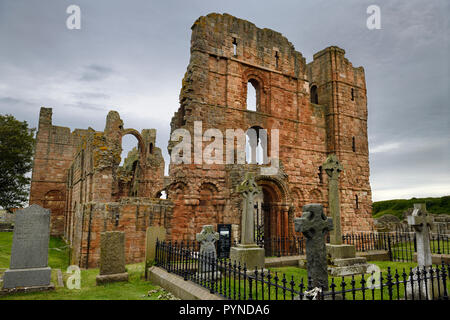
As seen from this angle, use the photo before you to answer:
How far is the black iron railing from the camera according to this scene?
14.5 ft

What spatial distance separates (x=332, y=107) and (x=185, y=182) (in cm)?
1121

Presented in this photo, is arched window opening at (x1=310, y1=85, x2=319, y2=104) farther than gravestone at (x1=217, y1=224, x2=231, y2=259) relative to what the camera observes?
Yes

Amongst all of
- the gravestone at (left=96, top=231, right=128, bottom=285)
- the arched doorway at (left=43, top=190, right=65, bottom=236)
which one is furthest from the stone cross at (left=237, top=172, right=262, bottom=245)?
the arched doorway at (left=43, top=190, right=65, bottom=236)

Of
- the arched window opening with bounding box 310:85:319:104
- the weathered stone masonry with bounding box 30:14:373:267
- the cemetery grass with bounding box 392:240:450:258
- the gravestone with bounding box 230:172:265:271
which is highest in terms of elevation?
the arched window opening with bounding box 310:85:319:104

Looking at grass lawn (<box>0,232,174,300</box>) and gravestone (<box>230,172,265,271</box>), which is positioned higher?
gravestone (<box>230,172,265,271</box>)

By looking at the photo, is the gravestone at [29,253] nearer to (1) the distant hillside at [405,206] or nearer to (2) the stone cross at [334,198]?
(2) the stone cross at [334,198]

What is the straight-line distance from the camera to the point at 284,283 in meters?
4.36

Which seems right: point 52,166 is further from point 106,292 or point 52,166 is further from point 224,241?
point 106,292

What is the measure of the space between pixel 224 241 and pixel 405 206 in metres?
30.2

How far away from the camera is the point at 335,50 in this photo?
19.5m

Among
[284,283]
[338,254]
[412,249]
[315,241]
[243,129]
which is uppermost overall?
[243,129]

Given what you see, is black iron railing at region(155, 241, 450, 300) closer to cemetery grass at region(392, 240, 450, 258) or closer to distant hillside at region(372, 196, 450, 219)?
cemetery grass at region(392, 240, 450, 258)

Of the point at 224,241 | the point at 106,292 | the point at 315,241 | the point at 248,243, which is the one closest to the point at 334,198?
the point at 248,243

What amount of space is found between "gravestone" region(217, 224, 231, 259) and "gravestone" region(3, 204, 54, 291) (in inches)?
248
